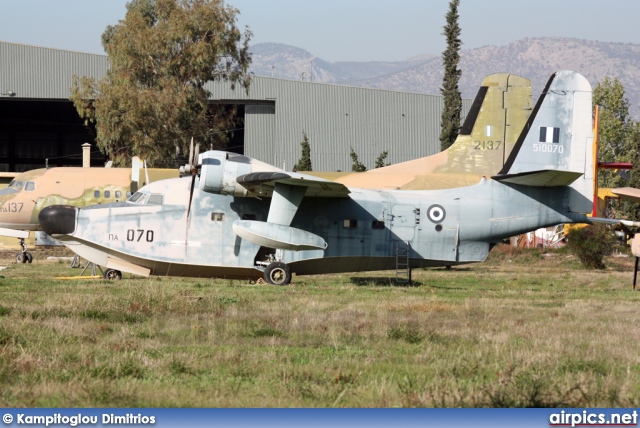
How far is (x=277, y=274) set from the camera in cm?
2522

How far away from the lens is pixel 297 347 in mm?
13391

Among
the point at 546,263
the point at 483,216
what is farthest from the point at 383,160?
the point at 483,216

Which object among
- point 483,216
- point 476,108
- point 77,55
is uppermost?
point 77,55

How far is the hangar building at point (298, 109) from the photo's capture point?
74.6 meters

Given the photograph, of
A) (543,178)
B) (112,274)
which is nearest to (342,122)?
(112,274)

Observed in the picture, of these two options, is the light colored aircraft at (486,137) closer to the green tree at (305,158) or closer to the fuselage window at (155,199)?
the fuselage window at (155,199)

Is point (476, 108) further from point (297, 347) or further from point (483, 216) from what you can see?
point (297, 347)

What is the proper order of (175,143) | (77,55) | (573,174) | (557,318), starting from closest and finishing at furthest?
(557,318) < (573,174) < (175,143) < (77,55)

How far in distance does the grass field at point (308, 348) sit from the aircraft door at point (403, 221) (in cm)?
388

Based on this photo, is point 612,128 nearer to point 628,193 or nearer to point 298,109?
point 298,109

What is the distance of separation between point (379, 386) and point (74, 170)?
28.9 m

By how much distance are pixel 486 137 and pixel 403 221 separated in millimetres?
6241

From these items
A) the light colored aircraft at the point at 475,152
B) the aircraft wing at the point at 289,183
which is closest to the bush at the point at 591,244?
the light colored aircraft at the point at 475,152

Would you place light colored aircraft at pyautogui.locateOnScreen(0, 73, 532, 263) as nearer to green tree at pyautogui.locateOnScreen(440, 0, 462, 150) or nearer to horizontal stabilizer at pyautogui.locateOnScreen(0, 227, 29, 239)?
horizontal stabilizer at pyautogui.locateOnScreen(0, 227, 29, 239)
